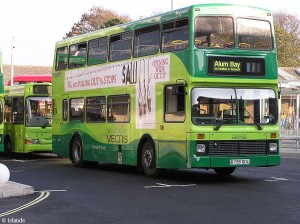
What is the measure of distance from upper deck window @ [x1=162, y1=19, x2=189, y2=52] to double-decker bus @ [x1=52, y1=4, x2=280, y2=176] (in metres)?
0.02

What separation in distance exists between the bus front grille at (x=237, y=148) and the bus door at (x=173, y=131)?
27.4 inches

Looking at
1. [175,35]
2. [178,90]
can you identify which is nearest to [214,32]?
[175,35]

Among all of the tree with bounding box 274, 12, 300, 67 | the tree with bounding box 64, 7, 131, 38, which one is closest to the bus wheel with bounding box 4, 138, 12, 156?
the tree with bounding box 64, 7, 131, 38

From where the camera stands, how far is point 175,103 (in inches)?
664

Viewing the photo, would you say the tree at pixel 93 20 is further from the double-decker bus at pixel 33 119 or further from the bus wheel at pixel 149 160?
the bus wheel at pixel 149 160

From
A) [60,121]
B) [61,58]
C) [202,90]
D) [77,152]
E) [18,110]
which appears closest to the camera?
Result: [202,90]

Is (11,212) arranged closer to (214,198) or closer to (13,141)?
(214,198)

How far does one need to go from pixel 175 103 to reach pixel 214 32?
1.92 meters

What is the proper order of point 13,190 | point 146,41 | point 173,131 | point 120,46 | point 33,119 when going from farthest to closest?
point 33,119, point 120,46, point 146,41, point 173,131, point 13,190

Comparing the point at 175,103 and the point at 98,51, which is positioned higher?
the point at 98,51

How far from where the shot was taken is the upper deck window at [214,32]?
16.3 meters

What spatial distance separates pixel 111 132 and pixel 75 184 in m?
3.75

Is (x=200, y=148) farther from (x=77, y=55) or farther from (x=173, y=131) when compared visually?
(x=77, y=55)

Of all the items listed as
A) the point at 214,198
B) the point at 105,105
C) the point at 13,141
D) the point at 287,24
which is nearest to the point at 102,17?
the point at 287,24
